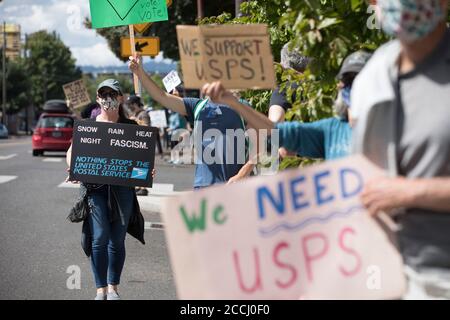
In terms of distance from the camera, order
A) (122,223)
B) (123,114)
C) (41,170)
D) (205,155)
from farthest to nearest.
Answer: (41,170) → (123,114) → (122,223) → (205,155)

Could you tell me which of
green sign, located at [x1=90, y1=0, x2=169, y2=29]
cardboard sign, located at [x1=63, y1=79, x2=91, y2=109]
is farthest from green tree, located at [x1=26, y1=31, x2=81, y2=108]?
green sign, located at [x1=90, y1=0, x2=169, y2=29]

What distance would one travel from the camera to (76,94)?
18156 millimetres

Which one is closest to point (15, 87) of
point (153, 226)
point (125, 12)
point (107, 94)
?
point (153, 226)

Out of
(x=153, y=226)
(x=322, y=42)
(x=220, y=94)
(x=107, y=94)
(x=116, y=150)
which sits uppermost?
(x=322, y=42)

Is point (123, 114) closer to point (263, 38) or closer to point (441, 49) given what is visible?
point (263, 38)

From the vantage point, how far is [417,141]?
288 cm

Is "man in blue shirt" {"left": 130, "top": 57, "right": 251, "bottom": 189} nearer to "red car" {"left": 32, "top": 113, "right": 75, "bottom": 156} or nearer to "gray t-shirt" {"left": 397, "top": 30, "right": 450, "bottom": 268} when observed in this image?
"gray t-shirt" {"left": 397, "top": 30, "right": 450, "bottom": 268}

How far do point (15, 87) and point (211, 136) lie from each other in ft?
295

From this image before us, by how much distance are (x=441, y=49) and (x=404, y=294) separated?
2.80 ft

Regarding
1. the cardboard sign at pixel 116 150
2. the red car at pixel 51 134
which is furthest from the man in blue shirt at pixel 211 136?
the red car at pixel 51 134

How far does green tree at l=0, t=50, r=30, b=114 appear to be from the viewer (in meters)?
92.0

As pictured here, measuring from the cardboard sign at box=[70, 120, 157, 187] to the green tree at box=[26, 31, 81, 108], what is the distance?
11087cm

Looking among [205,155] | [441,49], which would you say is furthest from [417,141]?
[205,155]

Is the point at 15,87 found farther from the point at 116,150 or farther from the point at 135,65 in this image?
the point at 135,65
